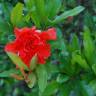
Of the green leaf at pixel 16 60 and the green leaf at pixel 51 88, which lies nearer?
the green leaf at pixel 16 60

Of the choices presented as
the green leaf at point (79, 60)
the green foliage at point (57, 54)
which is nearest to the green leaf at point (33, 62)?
the green foliage at point (57, 54)

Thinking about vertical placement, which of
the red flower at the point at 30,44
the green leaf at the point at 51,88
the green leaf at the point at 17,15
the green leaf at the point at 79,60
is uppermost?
the green leaf at the point at 17,15

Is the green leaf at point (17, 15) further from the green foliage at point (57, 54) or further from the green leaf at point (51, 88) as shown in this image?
the green leaf at point (51, 88)

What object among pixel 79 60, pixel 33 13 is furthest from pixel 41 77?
pixel 33 13

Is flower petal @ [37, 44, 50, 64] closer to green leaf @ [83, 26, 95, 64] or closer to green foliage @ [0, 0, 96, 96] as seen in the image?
green foliage @ [0, 0, 96, 96]

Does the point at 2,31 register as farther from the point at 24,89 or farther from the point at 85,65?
the point at 24,89

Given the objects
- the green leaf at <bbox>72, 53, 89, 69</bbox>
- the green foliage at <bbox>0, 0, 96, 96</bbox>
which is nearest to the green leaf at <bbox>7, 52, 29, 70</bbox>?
the green foliage at <bbox>0, 0, 96, 96</bbox>

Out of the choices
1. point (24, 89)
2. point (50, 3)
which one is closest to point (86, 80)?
point (50, 3)

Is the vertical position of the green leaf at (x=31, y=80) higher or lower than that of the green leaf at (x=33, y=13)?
→ lower
